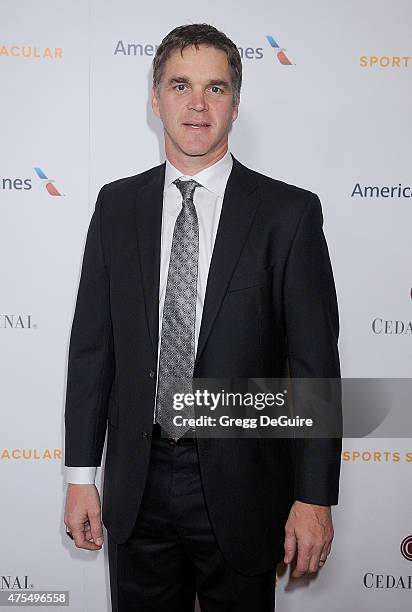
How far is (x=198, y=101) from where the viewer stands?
1.65 metres

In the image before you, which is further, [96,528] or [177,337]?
[96,528]

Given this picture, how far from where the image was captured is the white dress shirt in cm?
163

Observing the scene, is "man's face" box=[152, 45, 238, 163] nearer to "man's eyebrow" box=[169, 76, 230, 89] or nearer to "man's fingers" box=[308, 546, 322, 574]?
"man's eyebrow" box=[169, 76, 230, 89]

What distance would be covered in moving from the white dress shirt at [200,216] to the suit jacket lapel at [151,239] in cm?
2

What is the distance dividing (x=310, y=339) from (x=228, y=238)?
27cm

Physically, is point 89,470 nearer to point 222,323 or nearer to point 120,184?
point 222,323

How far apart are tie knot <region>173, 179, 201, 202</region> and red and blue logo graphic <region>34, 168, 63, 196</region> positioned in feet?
2.55

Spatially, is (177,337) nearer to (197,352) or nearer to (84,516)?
(197,352)

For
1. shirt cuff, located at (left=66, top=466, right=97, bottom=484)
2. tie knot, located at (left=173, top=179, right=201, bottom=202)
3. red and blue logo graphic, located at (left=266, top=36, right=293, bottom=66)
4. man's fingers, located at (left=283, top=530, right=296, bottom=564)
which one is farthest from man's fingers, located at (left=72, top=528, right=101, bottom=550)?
red and blue logo graphic, located at (left=266, top=36, right=293, bottom=66)

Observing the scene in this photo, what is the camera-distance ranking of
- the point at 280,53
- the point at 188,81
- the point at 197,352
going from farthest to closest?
the point at 280,53
the point at 188,81
the point at 197,352

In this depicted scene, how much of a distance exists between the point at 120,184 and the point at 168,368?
491mm

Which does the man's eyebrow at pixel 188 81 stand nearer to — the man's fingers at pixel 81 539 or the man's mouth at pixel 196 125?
the man's mouth at pixel 196 125

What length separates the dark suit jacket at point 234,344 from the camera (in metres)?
1.59

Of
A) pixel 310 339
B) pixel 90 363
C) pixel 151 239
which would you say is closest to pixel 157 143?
pixel 151 239
